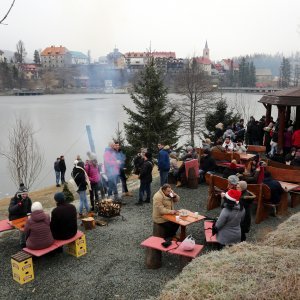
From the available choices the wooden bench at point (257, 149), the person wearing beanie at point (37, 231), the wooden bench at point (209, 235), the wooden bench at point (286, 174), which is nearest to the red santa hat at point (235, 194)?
the wooden bench at point (209, 235)

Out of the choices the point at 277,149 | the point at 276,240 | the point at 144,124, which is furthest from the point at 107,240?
the point at 144,124

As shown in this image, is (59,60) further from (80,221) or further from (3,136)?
(80,221)

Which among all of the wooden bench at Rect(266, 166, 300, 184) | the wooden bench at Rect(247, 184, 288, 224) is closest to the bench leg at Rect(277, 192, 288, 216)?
the wooden bench at Rect(247, 184, 288, 224)

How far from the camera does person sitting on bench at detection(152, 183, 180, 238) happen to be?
6949 mm

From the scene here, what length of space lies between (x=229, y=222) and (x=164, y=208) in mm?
1338

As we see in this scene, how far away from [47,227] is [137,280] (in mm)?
1905

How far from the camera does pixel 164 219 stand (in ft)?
23.0

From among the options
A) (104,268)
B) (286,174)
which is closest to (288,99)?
(286,174)

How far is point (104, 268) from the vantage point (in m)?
6.37

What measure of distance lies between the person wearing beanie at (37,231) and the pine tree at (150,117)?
41.5 ft

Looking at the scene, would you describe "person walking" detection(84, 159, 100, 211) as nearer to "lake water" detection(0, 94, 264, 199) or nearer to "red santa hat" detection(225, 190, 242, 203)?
"red santa hat" detection(225, 190, 242, 203)

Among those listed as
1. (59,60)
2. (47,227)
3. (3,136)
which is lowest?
(3,136)

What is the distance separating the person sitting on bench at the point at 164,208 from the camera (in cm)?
695

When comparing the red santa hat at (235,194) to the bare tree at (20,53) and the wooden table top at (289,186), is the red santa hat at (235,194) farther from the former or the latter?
the bare tree at (20,53)
